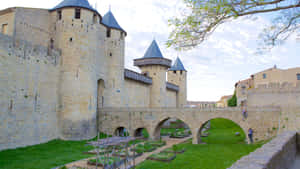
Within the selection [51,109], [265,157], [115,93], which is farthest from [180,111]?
[265,157]

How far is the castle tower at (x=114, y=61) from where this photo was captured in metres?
22.4

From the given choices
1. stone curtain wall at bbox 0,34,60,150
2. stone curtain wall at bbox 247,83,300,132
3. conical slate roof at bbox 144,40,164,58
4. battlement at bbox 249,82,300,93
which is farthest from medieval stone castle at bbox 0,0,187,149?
battlement at bbox 249,82,300,93

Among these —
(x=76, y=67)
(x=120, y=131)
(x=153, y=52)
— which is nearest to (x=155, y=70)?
(x=153, y=52)

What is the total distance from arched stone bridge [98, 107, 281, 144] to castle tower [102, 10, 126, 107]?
2001 millimetres

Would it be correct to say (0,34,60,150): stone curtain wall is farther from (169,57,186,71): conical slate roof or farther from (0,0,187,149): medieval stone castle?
(169,57,186,71): conical slate roof

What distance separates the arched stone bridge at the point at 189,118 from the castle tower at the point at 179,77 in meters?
19.4

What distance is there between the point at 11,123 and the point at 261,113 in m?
16.2

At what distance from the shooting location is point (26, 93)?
14.5 m

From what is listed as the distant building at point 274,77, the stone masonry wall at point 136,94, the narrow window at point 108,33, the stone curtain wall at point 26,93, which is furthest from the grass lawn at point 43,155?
the distant building at point 274,77

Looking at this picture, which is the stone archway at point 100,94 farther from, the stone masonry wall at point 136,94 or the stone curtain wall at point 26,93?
the stone curtain wall at point 26,93

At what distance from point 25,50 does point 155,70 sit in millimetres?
16977

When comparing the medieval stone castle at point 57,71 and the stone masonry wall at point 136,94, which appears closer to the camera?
the medieval stone castle at point 57,71

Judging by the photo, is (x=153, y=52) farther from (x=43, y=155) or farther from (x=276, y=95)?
(x=43, y=155)

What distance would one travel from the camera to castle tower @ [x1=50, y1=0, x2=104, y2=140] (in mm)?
→ 17438
